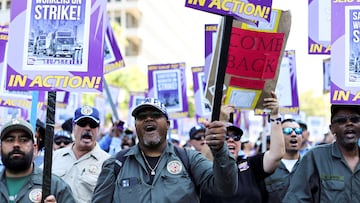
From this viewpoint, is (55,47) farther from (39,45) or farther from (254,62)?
(254,62)

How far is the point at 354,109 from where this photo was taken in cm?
529

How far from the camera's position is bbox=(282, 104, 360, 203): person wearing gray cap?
16.3ft

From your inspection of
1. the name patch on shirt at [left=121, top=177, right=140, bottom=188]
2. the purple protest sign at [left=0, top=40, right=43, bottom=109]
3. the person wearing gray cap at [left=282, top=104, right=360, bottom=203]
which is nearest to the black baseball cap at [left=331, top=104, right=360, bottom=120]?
the person wearing gray cap at [left=282, top=104, right=360, bottom=203]

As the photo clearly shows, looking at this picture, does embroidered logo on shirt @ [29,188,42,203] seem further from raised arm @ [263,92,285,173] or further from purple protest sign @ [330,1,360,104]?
purple protest sign @ [330,1,360,104]

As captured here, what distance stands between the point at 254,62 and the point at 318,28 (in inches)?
43.3

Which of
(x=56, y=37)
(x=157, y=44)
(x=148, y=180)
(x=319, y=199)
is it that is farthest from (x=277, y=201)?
(x=157, y=44)

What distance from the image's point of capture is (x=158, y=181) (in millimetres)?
4613

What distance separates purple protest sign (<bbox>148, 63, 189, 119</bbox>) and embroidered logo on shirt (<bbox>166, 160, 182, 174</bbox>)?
267 inches

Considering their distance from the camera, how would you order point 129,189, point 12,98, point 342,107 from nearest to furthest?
point 129,189 < point 342,107 < point 12,98

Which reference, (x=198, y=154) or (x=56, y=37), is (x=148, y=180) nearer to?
(x=198, y=154)

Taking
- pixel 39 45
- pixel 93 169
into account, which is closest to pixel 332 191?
pixel 93 169

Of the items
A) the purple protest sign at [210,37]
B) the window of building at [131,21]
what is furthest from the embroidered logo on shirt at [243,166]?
the window of building at [131,21]

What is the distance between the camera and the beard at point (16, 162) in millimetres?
4734

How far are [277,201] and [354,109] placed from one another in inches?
44.5
